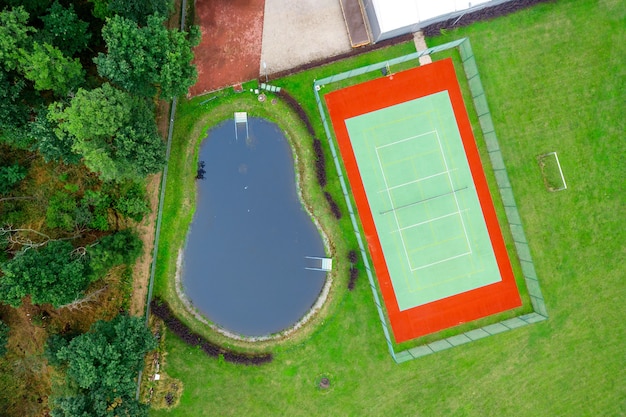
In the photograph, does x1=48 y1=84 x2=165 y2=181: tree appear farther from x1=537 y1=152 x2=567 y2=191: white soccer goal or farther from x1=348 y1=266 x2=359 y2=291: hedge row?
x1=537 y1=152 x2=567 y2=191: white soccer goal

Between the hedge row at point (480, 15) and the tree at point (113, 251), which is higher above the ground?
the hedge row at point (480, 15)

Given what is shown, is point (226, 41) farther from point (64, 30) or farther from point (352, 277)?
point (352, 277)

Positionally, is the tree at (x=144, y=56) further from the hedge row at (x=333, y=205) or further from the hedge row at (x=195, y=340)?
the hedge row at (x=195, y=340)

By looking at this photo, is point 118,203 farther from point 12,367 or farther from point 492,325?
point 492,325

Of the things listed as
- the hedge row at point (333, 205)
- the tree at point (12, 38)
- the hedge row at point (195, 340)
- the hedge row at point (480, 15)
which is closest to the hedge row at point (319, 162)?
the hedge row at point (333, 205)

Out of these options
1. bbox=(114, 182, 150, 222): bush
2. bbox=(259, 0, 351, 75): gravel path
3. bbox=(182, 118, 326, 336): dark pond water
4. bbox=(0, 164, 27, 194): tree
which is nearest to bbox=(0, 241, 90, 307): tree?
bbox=(114, 182, 150, 222): bush

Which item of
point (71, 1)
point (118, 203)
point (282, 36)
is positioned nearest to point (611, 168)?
point (282, 36)
